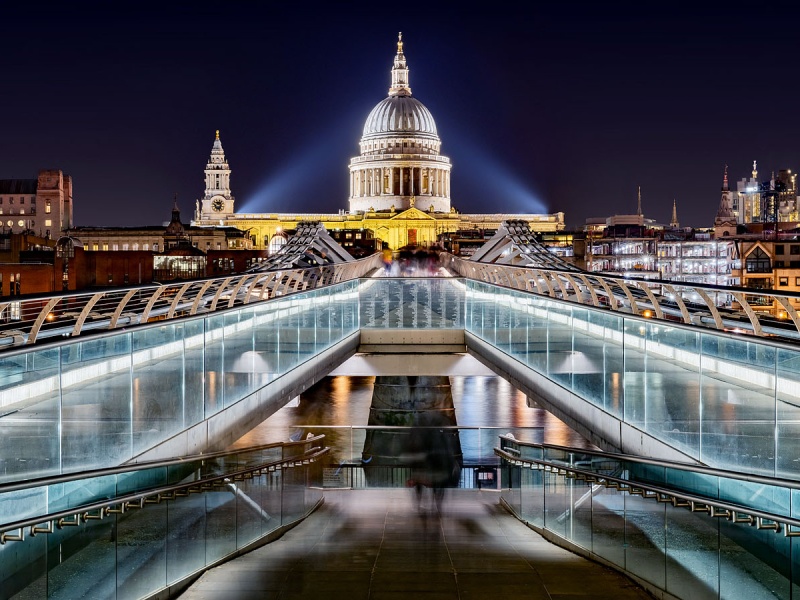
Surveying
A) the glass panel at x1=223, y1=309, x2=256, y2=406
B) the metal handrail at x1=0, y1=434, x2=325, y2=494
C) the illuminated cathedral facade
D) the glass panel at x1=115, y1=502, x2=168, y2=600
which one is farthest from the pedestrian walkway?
the illuminated cathedral facade

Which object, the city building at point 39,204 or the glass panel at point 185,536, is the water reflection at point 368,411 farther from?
the city building at point 39,204

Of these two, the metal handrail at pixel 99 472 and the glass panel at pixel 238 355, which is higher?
the glass panel at pixel 238 355

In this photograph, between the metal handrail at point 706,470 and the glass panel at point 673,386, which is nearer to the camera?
the metal handrail at point 706,470

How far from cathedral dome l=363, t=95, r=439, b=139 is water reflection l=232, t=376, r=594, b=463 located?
3944 inches

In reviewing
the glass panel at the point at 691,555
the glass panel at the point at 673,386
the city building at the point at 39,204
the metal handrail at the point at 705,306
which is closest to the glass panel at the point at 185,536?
the glass panel at the point at 691,555

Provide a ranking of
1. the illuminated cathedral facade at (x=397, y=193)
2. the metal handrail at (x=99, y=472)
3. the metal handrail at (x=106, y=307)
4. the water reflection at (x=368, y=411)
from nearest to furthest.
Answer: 1. the metal handrail at (x=99, y=472)
2. the metal handrail at (x=106, y=307)
3. the water reflection at (x=368, y=411)
4. the illuminated cathedral facade at (x=397, y=193)

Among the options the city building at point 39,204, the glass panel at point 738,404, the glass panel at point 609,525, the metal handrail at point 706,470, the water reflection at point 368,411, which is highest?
the city building at point 39,204

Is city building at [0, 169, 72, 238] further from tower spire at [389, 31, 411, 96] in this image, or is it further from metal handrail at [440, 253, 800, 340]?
metal handrail at [440, 253, 800, 340]

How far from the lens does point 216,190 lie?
169 m

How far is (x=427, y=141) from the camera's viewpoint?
153125 millimetres

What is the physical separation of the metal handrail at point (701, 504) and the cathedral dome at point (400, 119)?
144 m

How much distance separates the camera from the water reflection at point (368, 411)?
3077cm

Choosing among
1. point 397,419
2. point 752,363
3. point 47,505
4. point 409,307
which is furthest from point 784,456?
point 397,419

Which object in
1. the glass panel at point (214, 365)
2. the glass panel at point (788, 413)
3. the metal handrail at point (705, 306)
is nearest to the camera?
the glass panel at point (788, 413)
